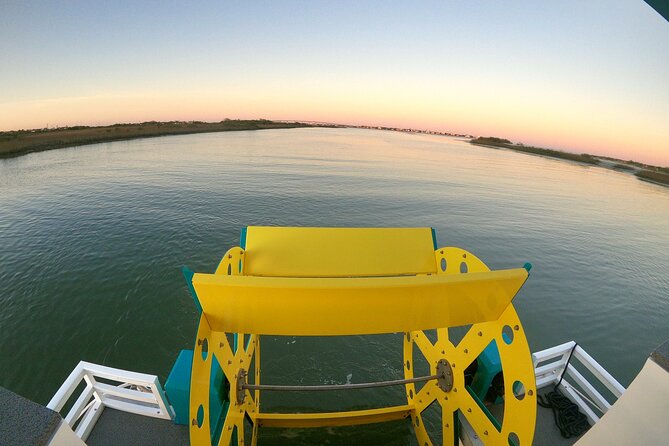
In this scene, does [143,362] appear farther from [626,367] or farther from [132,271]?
[626,367]

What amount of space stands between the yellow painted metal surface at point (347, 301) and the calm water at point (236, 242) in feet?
10.6

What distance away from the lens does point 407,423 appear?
496cm

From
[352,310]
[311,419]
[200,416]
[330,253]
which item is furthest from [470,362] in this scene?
[200,416]

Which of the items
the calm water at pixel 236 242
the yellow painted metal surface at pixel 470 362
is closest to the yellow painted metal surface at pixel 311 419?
the calm water at pixel 236 242

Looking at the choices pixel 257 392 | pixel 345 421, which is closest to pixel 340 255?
pixel 345 421

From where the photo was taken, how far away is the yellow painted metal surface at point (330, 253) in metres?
3.69

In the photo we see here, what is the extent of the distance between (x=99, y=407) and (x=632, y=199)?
39.3 metres

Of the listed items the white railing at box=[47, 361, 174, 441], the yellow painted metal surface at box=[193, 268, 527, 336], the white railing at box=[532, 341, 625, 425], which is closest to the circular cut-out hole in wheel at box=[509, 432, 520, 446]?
the white railing at box=[532, 341, 625, 425]

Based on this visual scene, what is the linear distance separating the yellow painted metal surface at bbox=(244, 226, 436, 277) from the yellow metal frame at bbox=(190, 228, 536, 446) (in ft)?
0.06

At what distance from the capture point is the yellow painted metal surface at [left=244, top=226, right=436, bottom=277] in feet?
12.1

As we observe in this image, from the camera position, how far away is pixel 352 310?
260 cm

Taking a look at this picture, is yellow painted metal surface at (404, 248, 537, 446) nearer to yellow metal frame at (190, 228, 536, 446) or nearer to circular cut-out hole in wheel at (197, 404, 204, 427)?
yellow metal frame at (190, 228, 536, 446)

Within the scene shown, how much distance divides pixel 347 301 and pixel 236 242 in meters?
10.2

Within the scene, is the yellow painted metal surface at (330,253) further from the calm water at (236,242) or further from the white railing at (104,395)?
the calm water at (236,242)
